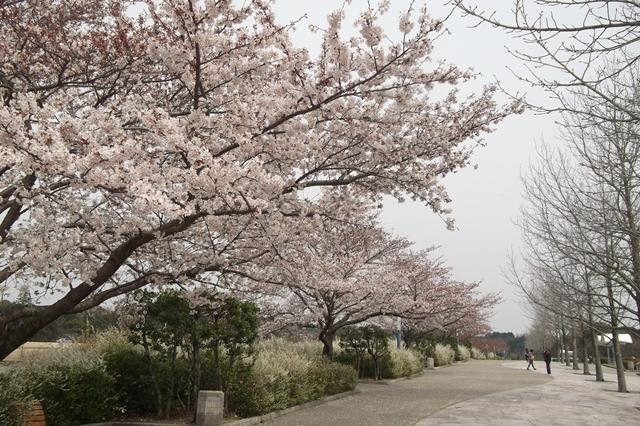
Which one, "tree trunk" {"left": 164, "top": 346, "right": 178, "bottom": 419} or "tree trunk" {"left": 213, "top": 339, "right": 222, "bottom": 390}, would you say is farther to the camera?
"tree trunk" {"left": 213, "top": 339, "right": 222, "bottom": 390}

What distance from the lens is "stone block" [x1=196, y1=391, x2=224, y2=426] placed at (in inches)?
348

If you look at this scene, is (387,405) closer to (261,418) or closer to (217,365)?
(261,418)

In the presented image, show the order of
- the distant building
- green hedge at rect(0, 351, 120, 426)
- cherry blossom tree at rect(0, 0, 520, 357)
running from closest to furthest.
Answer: cherry blossom tree at rect(0, 0, 520, 357) → green hedge at rect(0, 351, 120, 426) → the distant building

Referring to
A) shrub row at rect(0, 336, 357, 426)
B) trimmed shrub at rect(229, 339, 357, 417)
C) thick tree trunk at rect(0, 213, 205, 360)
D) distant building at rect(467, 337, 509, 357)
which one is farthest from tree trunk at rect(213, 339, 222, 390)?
distant building at rect(467, 337, 509, 357)

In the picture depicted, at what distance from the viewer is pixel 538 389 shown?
1859 cm

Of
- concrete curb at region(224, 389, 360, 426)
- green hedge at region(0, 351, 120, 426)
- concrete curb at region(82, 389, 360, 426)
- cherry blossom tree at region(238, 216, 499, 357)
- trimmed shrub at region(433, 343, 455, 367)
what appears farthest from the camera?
trimmed shrub at region(433, 343, 455, 367)

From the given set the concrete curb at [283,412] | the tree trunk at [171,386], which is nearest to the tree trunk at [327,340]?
the concrete curb at [283,412]

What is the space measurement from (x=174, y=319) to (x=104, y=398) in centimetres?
167

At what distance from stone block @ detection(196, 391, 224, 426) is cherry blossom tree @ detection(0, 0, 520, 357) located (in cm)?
266

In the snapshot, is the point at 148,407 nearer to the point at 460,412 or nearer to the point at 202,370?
the point at 202,370

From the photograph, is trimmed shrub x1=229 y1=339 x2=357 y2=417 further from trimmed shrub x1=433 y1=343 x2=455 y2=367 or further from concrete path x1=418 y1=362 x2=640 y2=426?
trimmed shrub x1=433 y1=343 x2=455 y2=367

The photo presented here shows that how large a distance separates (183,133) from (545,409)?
1151cm

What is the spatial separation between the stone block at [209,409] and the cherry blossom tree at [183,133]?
105 inches

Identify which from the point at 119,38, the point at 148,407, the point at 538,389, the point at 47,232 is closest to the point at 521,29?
the point at 119,38
